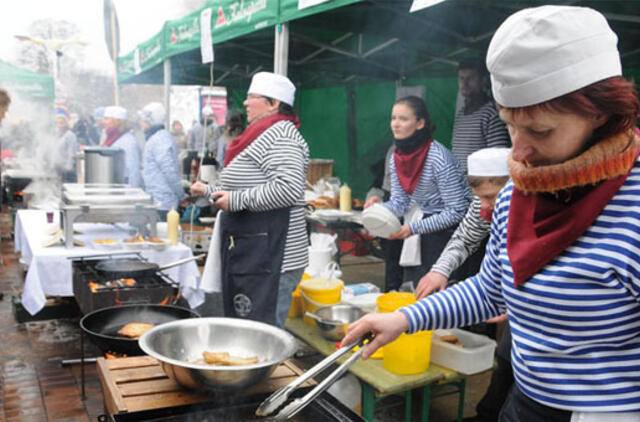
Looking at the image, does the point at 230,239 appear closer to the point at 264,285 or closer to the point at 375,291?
the point at 264,285

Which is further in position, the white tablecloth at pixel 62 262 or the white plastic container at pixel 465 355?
the white tablecloth at pixel 62 262

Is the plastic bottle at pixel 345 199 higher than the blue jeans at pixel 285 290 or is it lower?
higher

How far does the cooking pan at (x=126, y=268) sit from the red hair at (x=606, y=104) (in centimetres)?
284

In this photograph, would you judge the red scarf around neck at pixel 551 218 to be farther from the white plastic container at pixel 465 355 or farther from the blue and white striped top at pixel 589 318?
the white plastic container at pixel 465 355

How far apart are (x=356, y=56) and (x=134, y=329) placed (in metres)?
5.98

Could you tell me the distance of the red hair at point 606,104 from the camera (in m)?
1.11

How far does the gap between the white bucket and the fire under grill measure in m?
1.50

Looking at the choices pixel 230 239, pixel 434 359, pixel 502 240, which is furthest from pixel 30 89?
pixel 502 240

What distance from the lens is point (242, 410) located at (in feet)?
6.12

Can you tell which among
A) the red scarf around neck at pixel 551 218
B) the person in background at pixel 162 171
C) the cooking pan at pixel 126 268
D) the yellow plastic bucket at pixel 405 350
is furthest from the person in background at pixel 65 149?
the red scarf around neck at pixel 551 218

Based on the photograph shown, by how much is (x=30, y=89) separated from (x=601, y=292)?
14.0 metres

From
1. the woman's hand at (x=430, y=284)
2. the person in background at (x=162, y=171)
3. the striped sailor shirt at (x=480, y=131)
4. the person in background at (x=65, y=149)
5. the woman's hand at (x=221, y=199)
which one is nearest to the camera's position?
the woman's hand at (x=430, y=284)

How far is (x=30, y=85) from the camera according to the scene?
1276cm

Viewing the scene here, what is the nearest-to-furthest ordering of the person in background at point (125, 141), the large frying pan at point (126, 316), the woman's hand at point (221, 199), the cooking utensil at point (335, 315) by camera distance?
the large frying pan at point (126, 316)
the woman's hand at point (221, 199)
the cooking utensil at point (335, 315)
the person in background at point (125, 141)
